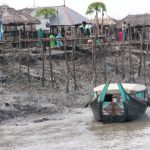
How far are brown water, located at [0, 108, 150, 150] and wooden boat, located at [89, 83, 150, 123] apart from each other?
239mm

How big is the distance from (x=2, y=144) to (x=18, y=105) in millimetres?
3883

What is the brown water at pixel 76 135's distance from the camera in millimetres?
13320

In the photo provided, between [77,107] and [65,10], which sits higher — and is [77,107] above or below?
below

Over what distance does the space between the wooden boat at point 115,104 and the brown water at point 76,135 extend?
24 cm

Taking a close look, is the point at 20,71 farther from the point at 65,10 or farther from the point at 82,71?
the point at 65,10

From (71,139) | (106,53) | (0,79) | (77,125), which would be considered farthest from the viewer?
(106,53)

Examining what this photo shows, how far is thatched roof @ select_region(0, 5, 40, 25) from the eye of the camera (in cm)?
2620

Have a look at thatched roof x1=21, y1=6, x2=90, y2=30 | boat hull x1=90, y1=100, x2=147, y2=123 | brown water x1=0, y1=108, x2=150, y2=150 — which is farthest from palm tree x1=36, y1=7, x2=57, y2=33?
boat hull x1=90, y1=100, x2=147, y2=123

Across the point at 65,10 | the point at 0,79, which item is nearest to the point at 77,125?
the point at 0,79

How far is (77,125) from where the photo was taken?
53.0 ft

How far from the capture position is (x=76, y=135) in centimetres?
1473

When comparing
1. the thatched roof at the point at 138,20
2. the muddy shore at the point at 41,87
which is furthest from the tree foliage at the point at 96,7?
the muddy shore at the point at 41,87

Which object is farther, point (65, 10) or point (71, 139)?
point (65, 10)

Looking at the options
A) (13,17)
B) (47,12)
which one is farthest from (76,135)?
(47,12)
